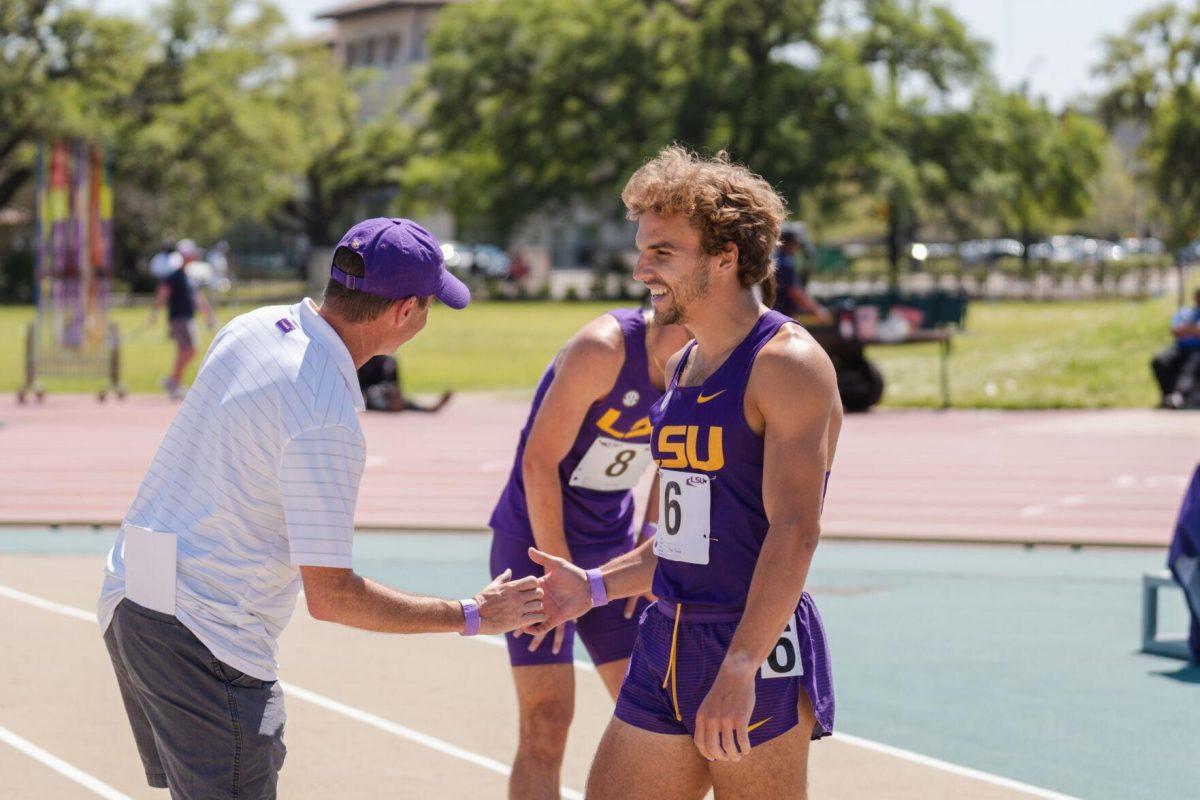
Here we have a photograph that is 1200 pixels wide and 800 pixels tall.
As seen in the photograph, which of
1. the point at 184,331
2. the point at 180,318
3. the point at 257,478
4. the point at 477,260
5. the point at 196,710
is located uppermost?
the point at 257,478

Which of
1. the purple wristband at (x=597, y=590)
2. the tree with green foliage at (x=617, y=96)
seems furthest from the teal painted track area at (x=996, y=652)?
the tree with green foliage at (x=617, y=96)

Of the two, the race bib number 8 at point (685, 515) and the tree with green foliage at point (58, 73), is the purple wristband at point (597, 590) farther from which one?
the tree with green foliage at point (58, 73)

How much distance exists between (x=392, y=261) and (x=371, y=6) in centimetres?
11617

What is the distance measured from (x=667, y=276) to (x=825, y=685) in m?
0.98

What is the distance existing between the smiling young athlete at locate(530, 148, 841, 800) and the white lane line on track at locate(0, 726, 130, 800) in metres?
2.74

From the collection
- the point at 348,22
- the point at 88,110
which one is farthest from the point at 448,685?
the point at 348,22

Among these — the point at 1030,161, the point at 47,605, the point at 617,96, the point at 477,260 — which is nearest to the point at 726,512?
the point at 47,605

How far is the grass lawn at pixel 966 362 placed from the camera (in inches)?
908

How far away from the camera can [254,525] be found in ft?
11.3

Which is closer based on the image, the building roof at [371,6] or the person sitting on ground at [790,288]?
the person sitting on ground at [790,288]

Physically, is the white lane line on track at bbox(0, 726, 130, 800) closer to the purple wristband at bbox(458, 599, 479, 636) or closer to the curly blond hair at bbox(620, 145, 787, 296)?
the purple wristband at bbox(458, 599, 479, 636)

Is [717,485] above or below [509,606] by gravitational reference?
above

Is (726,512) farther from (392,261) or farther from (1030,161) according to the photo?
(1030,161)

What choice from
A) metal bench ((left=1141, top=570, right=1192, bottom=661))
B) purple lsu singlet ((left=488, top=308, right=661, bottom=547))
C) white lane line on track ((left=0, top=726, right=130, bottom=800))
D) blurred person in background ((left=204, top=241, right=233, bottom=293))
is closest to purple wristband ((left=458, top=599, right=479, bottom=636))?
purple lsu singlet ((left=488, top=308, right=661, bottom=547))
